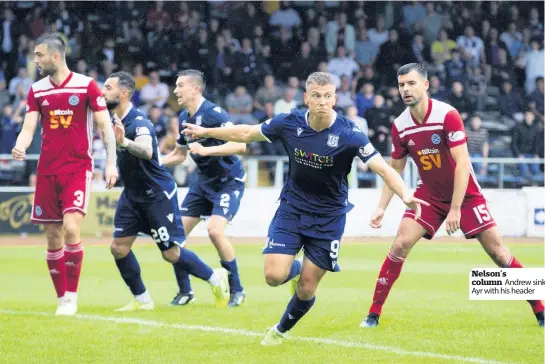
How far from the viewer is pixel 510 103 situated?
25250 mm

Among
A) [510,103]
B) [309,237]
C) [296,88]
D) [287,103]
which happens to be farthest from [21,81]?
[309,237]

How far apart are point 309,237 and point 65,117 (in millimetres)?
3074

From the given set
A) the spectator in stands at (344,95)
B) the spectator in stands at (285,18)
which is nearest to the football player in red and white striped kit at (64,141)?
the spectator in stands at (344,95)

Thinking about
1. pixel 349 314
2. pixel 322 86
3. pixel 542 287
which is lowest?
pixel 349 314

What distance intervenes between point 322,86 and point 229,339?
2323 millimetres

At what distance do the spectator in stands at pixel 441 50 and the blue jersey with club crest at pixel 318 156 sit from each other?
1731cm

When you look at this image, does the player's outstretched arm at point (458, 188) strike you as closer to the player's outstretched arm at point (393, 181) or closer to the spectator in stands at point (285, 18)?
the player's outstretched arm at point (393, 181)

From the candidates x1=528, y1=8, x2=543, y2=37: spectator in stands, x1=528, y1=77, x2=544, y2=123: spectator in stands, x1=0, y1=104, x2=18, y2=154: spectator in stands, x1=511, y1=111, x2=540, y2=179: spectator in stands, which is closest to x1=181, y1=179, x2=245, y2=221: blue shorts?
x1=0, y1=104, x2=18, y2=154: spectator in stands

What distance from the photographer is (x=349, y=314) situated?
10672 mm

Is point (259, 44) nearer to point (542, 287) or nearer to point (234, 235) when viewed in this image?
point (234, 235)

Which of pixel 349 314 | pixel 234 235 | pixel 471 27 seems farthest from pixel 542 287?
pixel 471 27

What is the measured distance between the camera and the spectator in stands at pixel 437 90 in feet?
80.2

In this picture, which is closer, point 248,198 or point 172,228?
point 172,228

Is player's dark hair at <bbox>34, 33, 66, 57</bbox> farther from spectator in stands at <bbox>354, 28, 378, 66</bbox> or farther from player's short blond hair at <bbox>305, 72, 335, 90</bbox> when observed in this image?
spectator in stands at <bbox>354, 28, 378, 66</bbox>
